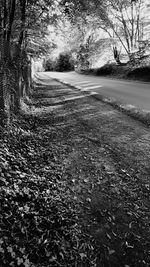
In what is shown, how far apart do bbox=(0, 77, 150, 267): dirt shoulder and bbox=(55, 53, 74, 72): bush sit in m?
52.4

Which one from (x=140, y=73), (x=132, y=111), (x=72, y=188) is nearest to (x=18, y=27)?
(x=132, y=111)

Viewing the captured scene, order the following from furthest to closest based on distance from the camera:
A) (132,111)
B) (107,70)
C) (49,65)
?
(49,65) → (107,70) → (132,111)

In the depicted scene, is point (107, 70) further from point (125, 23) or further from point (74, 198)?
point (74, 198)

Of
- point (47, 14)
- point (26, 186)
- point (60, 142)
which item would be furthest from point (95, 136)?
point (47, 14)

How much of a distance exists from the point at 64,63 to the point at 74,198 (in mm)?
57016

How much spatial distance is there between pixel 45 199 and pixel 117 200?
51.2 inches

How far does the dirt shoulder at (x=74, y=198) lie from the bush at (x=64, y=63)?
52.4 metres

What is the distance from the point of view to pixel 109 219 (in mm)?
3174

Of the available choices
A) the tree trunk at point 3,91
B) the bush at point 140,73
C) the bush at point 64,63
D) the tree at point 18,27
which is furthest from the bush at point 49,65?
the tree trunk at point 3,91

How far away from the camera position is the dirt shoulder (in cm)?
252

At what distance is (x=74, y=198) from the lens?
3.55 m

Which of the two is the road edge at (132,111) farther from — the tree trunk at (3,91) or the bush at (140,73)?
the bush at (140,73)

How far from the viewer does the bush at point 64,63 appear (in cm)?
5545

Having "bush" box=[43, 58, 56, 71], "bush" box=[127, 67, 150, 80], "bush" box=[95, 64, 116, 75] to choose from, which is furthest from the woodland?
"bush" box=[43, 58, 56, 71]
